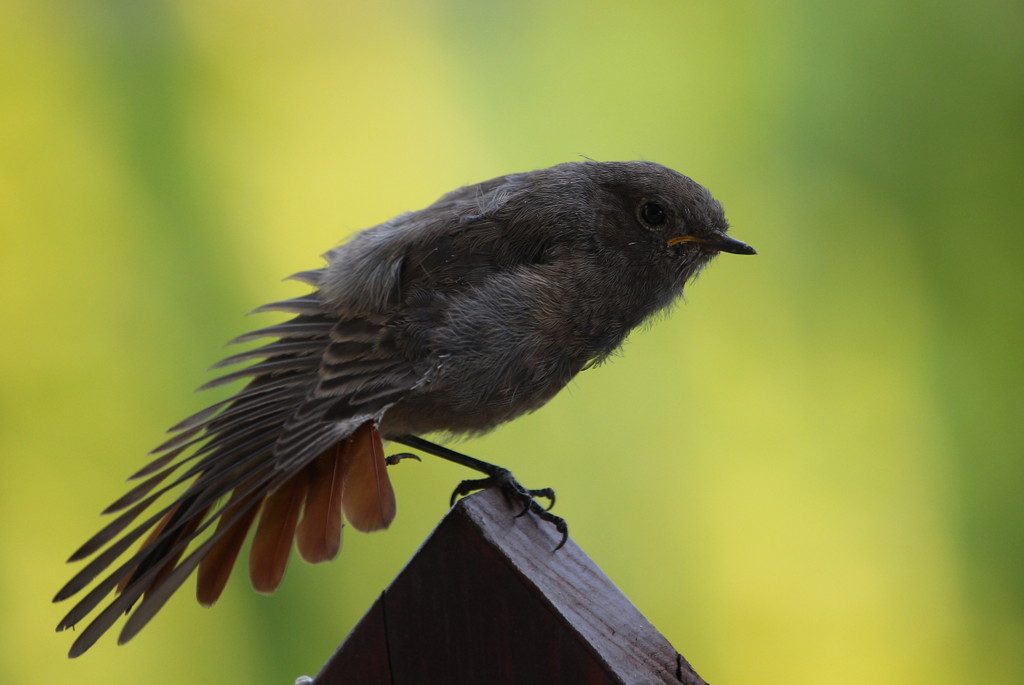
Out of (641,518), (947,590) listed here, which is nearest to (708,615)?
(641,518)

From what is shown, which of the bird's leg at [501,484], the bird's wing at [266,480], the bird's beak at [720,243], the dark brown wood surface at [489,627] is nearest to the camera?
the dark brown wood surface at [489,627]

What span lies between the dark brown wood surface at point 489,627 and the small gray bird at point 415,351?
0.17 meters

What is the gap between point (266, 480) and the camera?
150 centimetres

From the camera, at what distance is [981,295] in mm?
2688

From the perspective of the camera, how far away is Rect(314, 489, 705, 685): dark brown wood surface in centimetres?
127

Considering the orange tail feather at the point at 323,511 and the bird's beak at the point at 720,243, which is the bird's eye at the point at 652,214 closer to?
the bird's beak at the point at 720,243

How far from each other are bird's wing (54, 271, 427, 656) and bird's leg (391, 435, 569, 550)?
19cm

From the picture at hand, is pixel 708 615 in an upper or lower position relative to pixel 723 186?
lower

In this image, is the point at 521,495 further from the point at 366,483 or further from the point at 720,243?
the point at 720,243

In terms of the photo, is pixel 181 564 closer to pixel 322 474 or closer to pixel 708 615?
pixel 322 474

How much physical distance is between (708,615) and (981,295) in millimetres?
1063

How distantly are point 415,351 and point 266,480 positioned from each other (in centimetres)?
33

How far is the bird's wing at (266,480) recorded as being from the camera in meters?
1.43

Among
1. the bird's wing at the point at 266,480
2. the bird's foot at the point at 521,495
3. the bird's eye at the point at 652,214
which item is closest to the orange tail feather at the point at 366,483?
the bird's wing at the point at 266,480
